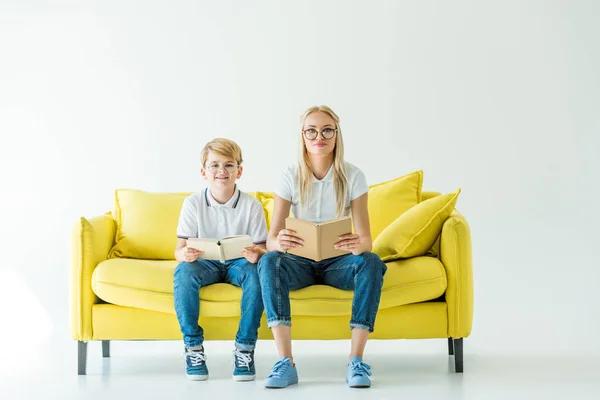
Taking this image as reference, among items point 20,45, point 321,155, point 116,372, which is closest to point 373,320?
point 321,155

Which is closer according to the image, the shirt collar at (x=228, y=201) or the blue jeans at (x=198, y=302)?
the blue jeans at (x=198, y=302)

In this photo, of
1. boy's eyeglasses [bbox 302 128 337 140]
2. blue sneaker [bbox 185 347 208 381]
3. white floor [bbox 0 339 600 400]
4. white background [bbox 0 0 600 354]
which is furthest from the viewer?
white background [bbox 0 0 600 354]

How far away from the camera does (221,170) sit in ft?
11.7

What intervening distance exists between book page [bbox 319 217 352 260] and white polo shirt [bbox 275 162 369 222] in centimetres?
21

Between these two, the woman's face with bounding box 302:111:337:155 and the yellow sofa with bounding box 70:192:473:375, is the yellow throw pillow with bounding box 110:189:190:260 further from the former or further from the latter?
the woman's face with bounding box 302:111:337:155

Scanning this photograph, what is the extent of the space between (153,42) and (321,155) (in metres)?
2.26

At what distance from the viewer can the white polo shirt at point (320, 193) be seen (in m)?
3.49

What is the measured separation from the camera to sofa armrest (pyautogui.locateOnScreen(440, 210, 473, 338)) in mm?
3432

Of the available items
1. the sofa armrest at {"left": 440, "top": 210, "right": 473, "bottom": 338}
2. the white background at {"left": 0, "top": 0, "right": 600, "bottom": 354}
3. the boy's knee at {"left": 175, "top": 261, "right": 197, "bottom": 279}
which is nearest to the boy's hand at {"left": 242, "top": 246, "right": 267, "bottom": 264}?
the boy's knee at {"left": 175, "top": 261, "right": 197, "bottom": 279}

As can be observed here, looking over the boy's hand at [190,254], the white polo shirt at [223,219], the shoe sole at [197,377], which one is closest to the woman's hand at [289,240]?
the white polo shirt at [223,219]

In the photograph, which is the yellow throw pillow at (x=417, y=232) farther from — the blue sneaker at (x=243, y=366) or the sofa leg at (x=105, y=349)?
the sofa leg at (x=105, y=349)

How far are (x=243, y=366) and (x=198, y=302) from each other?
31 centimetres

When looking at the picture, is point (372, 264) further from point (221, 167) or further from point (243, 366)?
point (221, 167)

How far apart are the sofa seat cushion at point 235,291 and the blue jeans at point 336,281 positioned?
2.7 inches
